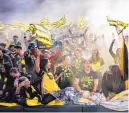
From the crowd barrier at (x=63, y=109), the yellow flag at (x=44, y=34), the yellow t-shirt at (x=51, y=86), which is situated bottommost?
the crowd barrier at (x=63, y=109)

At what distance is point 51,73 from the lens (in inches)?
84.4

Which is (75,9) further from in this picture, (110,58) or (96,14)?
(110,58)

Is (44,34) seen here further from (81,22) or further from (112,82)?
(112,82)

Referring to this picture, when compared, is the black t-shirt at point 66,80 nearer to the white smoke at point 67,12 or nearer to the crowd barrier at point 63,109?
the crowd barrier at point 63,109

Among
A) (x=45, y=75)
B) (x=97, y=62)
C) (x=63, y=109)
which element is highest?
(x=97, y=62)

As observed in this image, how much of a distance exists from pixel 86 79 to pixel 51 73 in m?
0.35

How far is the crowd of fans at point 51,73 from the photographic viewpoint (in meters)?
2.12

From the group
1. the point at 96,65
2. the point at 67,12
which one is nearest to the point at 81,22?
the point at 67,12

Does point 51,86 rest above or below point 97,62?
below

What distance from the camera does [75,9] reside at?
2.13 meters

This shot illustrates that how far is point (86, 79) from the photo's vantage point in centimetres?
213

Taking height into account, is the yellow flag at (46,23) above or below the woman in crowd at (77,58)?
above

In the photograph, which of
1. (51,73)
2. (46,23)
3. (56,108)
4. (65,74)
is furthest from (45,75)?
(46,23)

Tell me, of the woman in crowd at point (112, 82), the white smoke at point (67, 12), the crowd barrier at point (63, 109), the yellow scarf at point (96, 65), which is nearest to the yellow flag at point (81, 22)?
the white smoke at point (67, 12)
